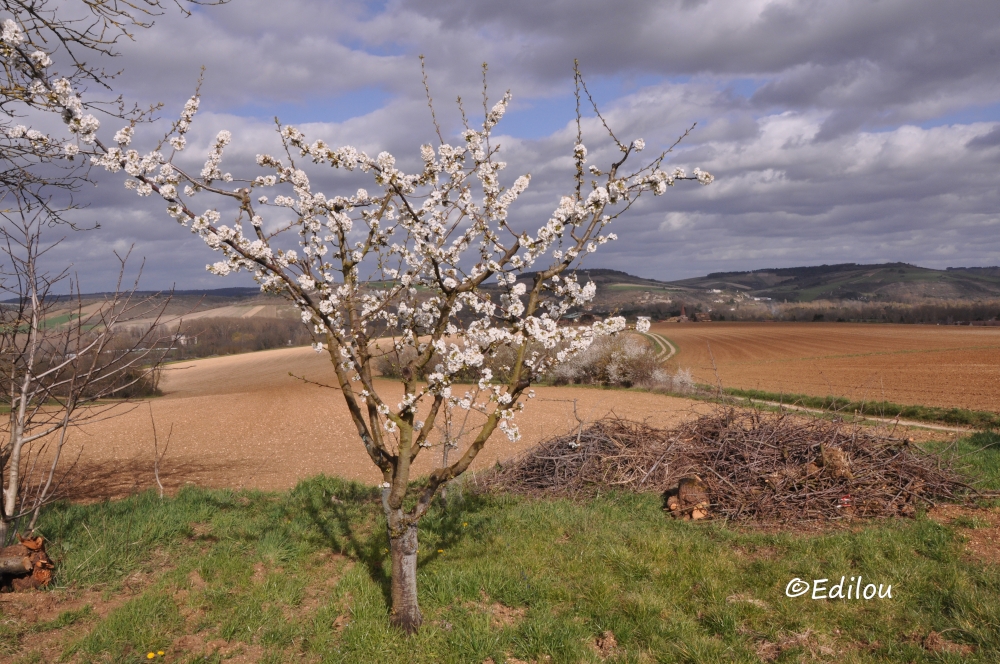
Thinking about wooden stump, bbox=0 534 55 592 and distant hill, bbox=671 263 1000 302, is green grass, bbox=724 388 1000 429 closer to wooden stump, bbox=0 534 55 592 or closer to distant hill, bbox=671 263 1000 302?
wooden stump, bbox=0 534 55 592

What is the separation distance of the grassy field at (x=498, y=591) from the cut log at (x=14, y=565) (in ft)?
0.74

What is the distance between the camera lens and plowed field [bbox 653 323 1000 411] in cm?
2155

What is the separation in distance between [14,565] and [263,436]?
11438mm

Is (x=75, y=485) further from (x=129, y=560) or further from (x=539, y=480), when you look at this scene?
(x=539, y=480)

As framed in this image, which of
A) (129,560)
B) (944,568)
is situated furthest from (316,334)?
(944,568)

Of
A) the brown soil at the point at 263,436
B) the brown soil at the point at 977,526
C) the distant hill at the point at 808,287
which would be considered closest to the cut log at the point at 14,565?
the brown soil at the point at 263,436

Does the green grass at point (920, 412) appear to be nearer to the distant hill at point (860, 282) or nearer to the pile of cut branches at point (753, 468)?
the pile of cut branches at point (753, 468)

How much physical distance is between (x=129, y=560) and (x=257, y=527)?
1.40 m

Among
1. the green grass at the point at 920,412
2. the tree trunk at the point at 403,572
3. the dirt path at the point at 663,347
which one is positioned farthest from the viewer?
the dirt path at the point at 663,347

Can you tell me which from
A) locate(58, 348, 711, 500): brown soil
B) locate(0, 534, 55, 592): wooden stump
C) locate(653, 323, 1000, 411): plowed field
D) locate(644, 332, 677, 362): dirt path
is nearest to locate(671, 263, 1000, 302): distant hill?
locate(653, 323, 1000, 411): plowed field

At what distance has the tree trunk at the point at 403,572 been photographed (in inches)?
198

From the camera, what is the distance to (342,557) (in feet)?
22.2

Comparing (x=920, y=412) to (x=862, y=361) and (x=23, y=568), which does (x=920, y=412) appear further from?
(x=23, y=568)

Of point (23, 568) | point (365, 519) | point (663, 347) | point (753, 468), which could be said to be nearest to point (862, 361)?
point (663, 347)
